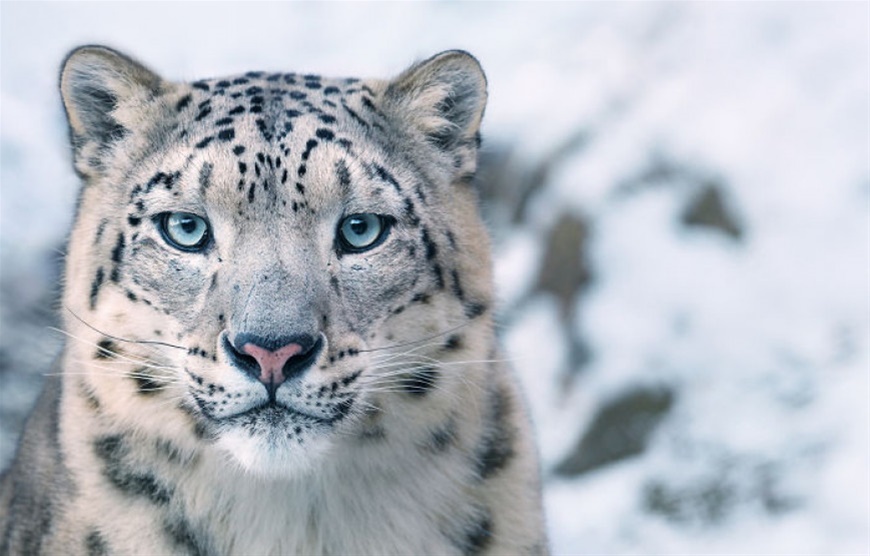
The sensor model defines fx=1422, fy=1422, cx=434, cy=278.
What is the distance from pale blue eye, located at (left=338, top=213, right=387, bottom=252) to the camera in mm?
3188

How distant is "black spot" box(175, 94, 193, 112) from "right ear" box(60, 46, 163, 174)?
0.07 metres

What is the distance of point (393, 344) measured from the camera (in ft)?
10.5

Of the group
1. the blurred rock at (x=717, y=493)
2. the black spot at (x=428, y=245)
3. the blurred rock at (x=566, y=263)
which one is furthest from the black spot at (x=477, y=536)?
the blurred rock at (x=566, y=263)

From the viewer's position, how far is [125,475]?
338cm

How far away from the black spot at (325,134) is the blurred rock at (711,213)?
3688mm

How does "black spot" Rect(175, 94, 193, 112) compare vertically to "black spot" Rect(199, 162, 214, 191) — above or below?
above

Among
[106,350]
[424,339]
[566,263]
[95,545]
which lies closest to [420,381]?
[424,339]

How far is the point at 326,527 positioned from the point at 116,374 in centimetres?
62

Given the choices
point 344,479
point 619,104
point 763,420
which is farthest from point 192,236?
point 619,104

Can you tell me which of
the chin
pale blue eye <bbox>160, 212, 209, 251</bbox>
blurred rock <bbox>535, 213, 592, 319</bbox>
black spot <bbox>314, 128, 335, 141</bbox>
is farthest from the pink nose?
blurred rock <bbox>535, 213, 592, 319</bbox>

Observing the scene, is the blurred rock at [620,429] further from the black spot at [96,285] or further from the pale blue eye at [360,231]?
the black spot at [96,285]

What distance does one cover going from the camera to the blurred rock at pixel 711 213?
6.62 m

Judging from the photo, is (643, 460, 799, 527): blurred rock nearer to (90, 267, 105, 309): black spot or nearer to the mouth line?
the mouth line

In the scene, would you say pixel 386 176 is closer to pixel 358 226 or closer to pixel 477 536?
pixel 358 226
